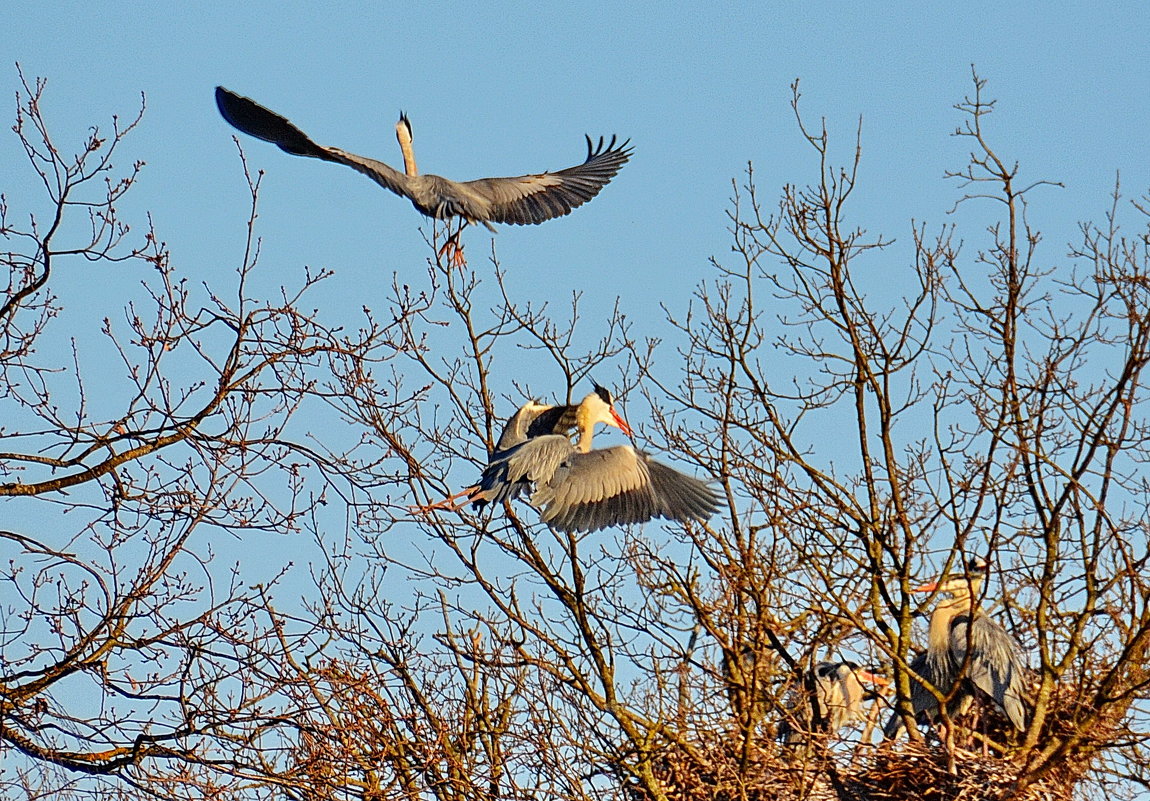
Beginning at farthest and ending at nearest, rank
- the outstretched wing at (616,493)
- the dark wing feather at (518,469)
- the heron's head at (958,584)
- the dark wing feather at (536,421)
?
the dark wing feather at (536,421), the outstretched wing at (616,493), the dark wing feather at (518,469), the heron's head at (958,584)

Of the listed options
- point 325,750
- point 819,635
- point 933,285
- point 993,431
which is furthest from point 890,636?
point 325,750

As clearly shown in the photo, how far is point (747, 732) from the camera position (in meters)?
6.01

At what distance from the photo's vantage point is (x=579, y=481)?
307 inches

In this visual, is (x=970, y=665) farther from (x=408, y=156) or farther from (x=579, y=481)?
(x=408, y=156)

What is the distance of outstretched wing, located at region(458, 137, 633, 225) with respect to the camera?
357 inches

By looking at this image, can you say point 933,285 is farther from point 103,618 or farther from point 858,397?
point 103,618

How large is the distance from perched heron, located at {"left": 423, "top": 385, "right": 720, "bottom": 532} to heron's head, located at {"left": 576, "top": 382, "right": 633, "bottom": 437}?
0.01 m

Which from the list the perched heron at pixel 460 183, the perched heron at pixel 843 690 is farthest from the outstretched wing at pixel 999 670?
the perched heron at pixel 460 183

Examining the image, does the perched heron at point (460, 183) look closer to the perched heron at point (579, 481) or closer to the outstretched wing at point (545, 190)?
the outstretched wing at point (545, 190)

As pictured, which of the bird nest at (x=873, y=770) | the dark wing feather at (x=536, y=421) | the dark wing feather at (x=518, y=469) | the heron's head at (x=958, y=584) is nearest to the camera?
the bird nest at (x=873, y=770)

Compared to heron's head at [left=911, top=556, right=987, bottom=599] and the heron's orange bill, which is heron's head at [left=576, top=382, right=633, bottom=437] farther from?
heron's head at [left=911, top=556, right=987, bottom=599]

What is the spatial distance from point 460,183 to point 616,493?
2.29m

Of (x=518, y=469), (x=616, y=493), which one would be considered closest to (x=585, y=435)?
(x=616, y=493)

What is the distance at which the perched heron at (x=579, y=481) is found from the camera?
7500 mm
